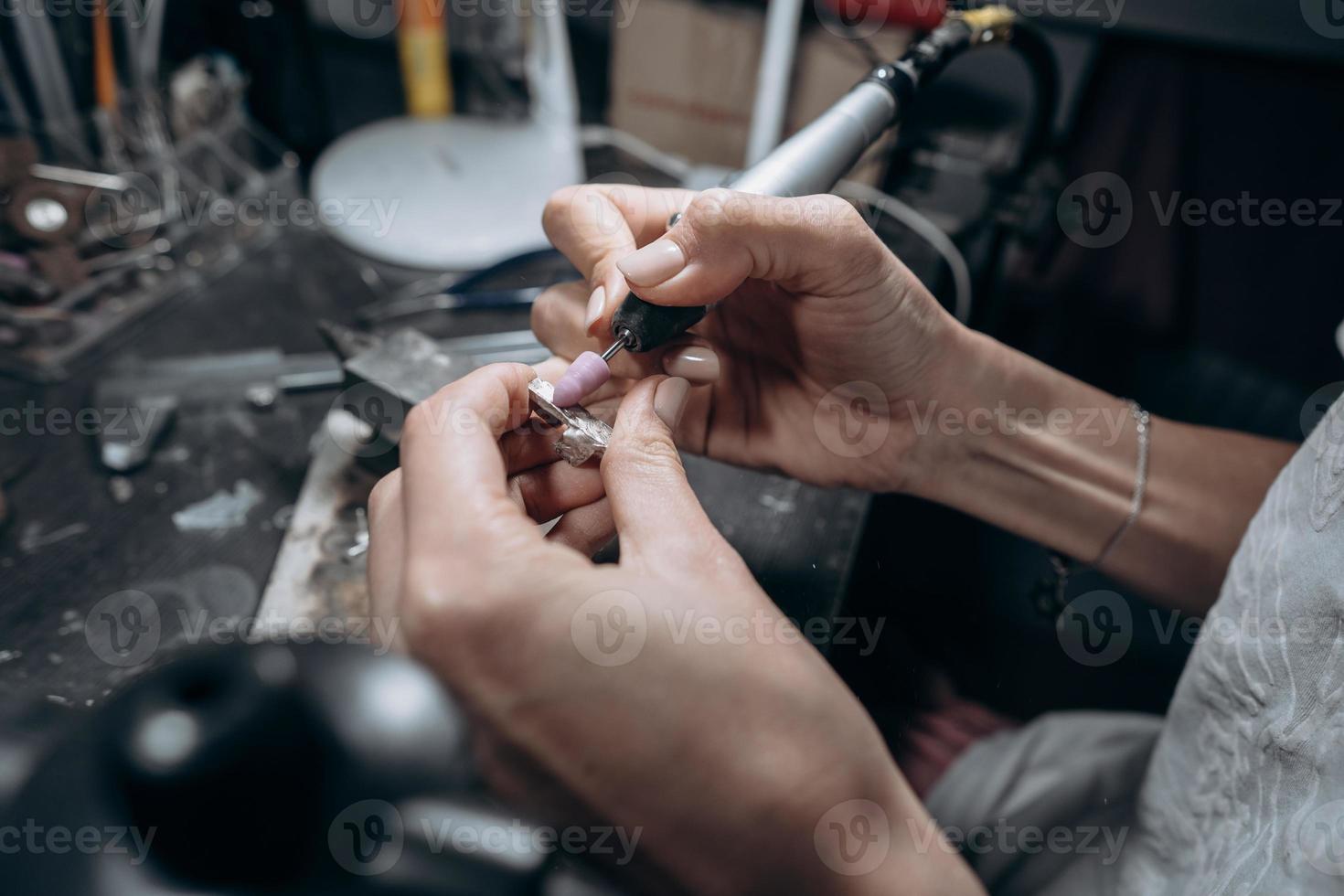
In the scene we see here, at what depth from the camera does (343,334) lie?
0.59 metres

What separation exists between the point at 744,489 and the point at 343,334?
0.35m

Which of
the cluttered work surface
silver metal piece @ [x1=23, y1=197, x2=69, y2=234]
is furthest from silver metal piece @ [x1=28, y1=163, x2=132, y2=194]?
the cluttered work surface

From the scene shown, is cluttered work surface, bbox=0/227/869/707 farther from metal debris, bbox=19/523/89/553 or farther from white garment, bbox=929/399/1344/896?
white garment, bbox=929/399/1344/896

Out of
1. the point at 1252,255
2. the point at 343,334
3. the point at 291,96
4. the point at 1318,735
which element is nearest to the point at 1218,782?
the point at 1318,735

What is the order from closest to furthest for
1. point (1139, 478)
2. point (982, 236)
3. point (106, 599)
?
point (106, 599)
point (1139, 478)
point (982, 236)

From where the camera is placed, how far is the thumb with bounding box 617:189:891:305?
0.46m

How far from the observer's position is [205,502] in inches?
25.1

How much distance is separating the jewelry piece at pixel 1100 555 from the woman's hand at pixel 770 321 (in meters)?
0.18

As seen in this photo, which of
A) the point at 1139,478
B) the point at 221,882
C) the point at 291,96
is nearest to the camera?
the point at 221,882

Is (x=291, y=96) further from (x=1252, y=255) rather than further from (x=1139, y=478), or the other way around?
(x=1252, y=255)

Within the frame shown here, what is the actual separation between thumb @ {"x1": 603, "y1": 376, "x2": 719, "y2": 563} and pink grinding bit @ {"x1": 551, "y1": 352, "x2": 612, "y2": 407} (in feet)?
0.08

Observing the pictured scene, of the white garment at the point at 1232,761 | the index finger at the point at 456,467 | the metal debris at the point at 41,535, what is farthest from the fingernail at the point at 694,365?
the metal debris at the point at 41,535

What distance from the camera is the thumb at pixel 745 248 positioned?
1.51 feet
